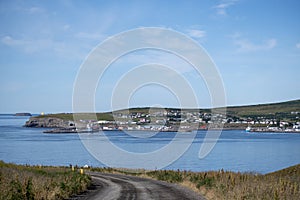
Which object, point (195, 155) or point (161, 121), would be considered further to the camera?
point (161, 121)

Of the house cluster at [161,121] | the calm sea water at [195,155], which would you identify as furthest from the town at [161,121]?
the calm sea water at [195,155]

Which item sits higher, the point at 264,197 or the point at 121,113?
the point at 121,113

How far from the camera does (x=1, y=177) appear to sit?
15.4 meters

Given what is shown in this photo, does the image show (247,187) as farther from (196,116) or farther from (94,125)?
(94,125)

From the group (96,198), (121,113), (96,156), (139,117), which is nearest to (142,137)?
(139,117)

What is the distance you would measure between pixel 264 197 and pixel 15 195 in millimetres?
8386

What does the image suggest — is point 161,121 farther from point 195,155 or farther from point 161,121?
point 195,155

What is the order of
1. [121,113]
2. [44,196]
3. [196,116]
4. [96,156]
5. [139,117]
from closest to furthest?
[44,196], [96,156], [121,113], [196,116], [139,117]

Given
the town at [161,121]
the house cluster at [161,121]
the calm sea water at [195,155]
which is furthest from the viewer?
the town at [161,121]

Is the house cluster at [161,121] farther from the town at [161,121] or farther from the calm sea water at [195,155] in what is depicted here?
the calm sea water at [195,155]

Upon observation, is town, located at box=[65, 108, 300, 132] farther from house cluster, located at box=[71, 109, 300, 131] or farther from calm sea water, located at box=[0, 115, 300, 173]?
Result: calm sea water, located at box=[0, 115, 300, 173]

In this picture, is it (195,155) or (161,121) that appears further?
(161,121)

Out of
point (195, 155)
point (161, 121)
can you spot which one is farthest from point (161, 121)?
point (195, 155)

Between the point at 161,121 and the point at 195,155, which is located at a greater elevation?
the point at 161,121
